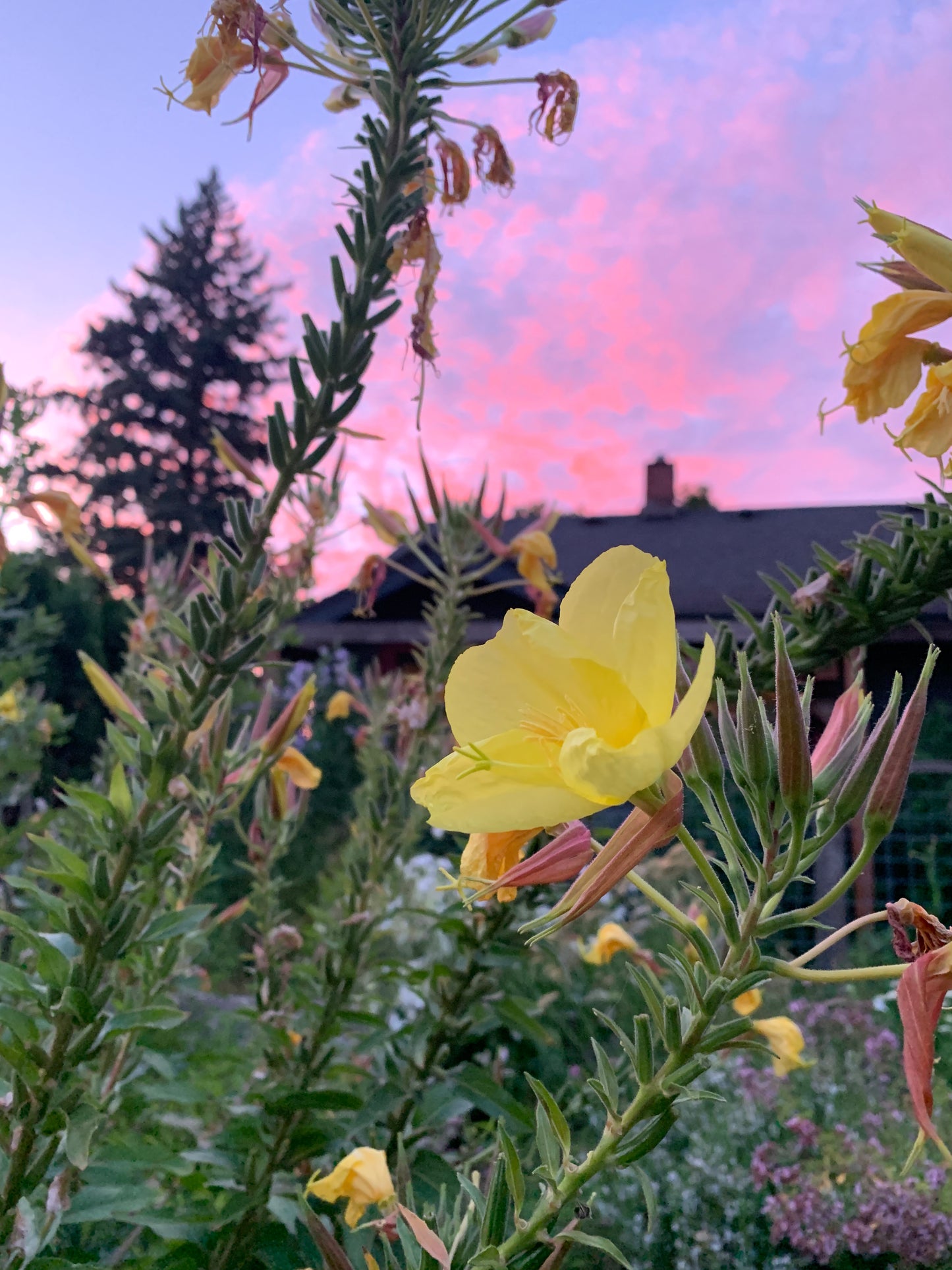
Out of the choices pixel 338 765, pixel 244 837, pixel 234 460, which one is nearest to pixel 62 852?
pixel 234 460

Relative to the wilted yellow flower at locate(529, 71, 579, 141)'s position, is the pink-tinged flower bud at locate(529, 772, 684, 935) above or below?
below

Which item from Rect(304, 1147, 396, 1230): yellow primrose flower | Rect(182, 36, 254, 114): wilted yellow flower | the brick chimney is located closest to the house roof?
the brick chimney

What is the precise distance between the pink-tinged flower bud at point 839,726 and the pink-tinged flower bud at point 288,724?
848 mm

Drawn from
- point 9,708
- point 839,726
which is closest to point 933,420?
point 839,726

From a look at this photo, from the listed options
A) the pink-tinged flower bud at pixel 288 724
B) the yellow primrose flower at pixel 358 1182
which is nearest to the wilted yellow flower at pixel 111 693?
the pink-tinged flower bud at pixel 288 724

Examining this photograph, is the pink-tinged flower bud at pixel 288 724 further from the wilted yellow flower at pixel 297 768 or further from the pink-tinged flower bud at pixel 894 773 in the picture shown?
the pink-tinged flower bud at pixel 894 773

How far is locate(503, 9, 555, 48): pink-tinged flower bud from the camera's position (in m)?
1.24

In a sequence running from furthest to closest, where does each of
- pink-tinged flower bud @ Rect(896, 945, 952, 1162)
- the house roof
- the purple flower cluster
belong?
1. the house roof
2. the purple flower cluster
3. pink-tinged flower bud @ Rect(896, 945, 952, 1162)

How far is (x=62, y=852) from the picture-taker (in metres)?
1.04

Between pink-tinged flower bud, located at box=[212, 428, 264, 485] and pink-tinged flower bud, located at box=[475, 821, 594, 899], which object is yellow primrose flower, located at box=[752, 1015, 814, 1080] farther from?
pink-tinged flower bud, located at box=[212, 428, 264, 485]

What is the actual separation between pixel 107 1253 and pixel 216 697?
4.85ft

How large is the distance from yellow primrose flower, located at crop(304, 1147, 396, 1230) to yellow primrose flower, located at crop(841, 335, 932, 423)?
0.95m

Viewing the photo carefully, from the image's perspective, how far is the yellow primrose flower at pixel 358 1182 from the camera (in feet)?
2.99

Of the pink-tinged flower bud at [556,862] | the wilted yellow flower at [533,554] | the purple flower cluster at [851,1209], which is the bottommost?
the purple flower cluster at [851,1209]
